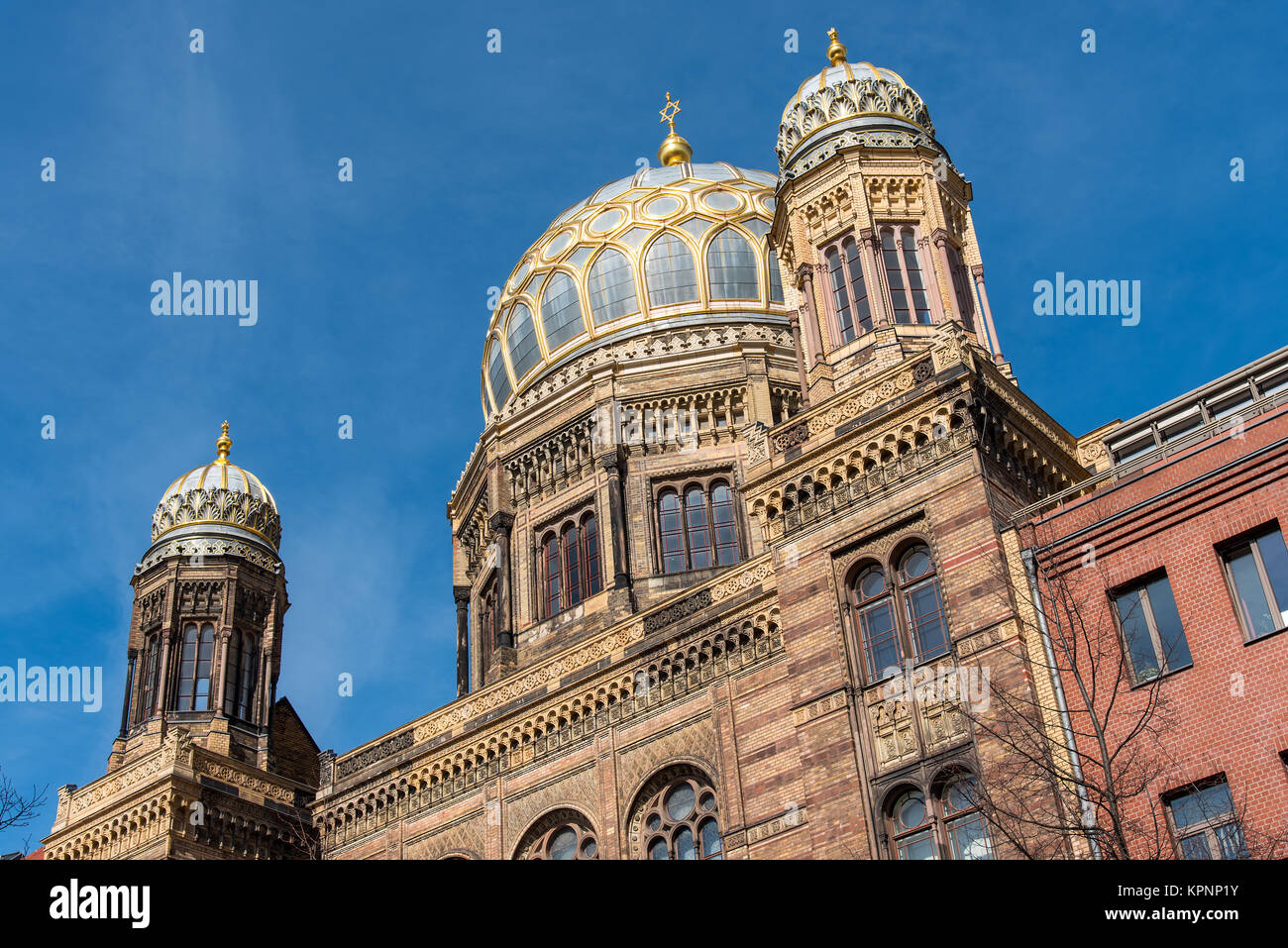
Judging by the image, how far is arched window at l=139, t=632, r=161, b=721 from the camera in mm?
36969

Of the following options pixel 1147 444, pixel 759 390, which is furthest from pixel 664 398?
pixel 1147 444

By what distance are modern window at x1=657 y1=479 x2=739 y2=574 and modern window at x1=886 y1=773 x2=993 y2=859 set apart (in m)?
15.5

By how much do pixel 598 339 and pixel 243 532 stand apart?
11215mm

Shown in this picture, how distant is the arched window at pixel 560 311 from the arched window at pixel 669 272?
2283mm

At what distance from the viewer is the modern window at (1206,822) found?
58.4 feet

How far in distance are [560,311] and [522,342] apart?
1.61 meters

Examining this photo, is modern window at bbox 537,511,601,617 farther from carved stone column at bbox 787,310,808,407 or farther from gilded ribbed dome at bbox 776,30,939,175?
gilded ribbed dome at bbox 776,30,939,175

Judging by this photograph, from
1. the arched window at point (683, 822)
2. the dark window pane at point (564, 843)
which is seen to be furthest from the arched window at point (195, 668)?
the arched window at point (683, 822)

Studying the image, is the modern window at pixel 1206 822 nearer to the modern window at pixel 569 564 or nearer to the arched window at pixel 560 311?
the modern window at pixel 569 564

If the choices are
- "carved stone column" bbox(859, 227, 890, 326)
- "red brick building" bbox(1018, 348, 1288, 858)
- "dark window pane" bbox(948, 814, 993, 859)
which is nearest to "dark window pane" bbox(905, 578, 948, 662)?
"red brick building" bbox(1018, 348, 1288, 858)

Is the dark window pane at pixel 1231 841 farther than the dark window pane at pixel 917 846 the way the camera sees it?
No

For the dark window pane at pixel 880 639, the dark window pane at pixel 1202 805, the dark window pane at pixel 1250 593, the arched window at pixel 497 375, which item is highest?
the arched window at pixel 497 375
